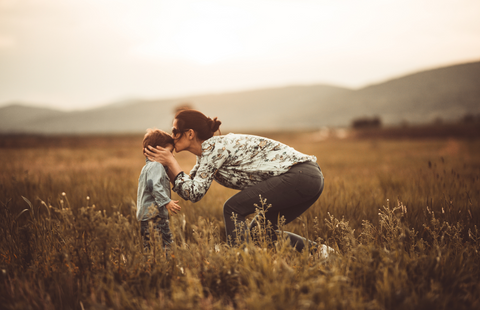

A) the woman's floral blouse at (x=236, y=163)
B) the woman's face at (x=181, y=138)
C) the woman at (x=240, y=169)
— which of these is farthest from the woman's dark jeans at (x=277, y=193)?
the woman's face at (x=181, y=138)

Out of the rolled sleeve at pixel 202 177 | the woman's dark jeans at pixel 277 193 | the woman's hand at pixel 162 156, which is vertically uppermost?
the woman's hand at pixel 162 156

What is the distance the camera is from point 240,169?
2.83m

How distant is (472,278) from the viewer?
6.55 ft

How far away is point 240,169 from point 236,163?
0.26 feet

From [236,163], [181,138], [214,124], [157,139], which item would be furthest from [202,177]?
[157,139]

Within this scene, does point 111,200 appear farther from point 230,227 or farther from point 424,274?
point 424,274

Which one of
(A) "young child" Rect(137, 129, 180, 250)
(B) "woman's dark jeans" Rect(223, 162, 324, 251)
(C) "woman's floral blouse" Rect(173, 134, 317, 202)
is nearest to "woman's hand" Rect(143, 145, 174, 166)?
(A) "young child" Rect(137, 129, 180, 250)

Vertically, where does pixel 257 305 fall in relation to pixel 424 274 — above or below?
above

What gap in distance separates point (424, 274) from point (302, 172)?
1303 millimetres

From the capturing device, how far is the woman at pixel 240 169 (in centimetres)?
271

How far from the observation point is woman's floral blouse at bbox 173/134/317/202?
2.69 m

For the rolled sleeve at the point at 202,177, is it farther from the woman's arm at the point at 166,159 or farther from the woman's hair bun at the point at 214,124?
the woman's hair bun at the point at 214,124

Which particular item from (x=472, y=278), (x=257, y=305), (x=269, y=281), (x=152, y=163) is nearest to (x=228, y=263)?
(x=269, y=281)

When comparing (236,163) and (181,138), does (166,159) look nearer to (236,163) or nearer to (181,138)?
(181,138)
